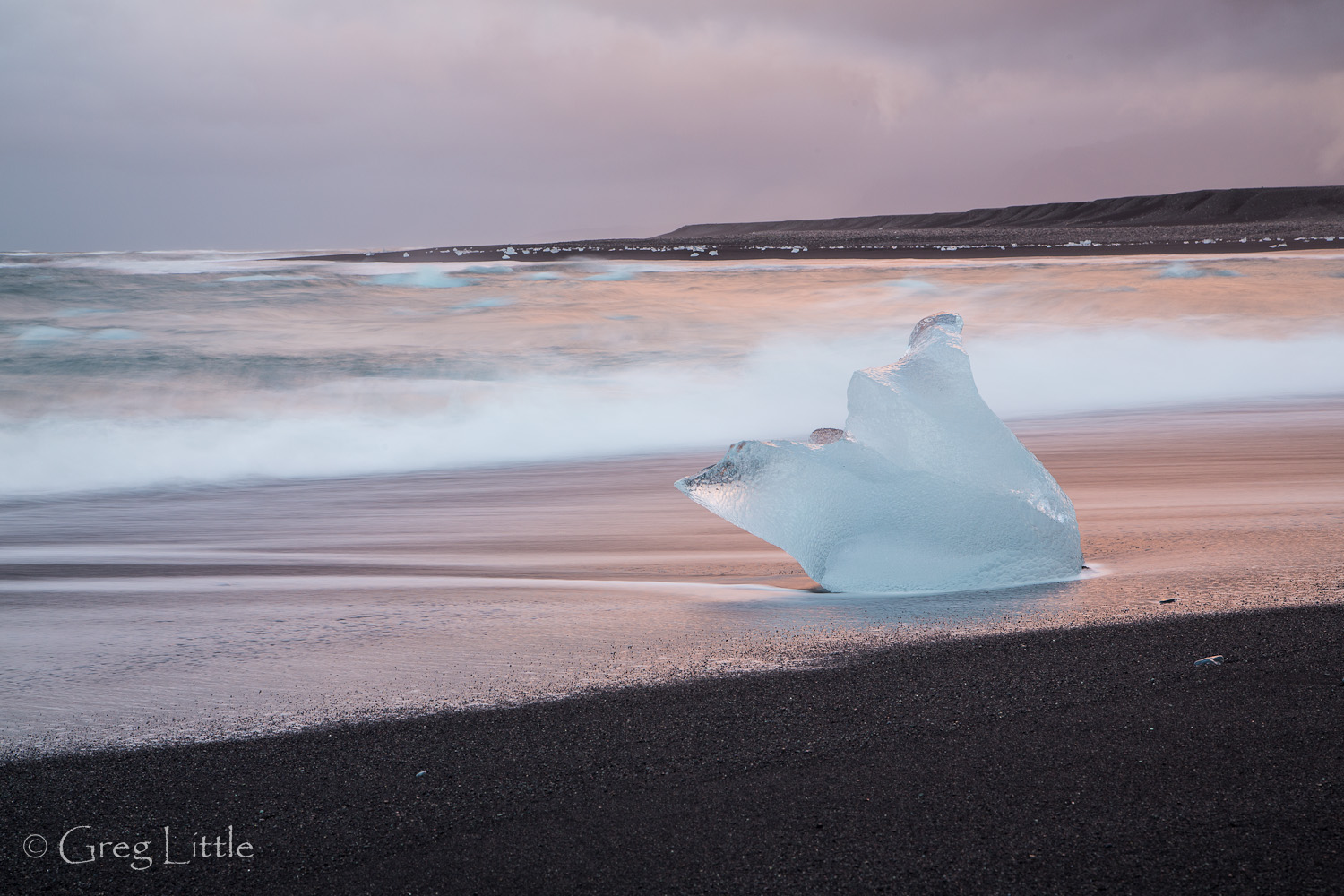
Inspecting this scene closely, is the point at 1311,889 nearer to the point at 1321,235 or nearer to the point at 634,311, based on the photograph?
the point at 634,311

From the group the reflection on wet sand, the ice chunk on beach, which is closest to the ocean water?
the reflection on wet sand

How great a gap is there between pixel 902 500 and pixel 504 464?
15.6ft

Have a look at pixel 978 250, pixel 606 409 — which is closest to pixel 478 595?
pixel 606 409

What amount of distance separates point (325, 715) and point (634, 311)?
45.8 ft

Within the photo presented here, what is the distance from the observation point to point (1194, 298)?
55.2 feet

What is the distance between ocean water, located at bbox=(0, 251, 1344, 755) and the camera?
109 inches

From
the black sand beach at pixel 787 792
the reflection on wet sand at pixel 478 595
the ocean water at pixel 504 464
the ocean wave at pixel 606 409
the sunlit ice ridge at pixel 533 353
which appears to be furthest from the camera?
the sunlit ice ridge at pixel 533 353

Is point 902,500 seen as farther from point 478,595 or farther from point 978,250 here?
point 978,250

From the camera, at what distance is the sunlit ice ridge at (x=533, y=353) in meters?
8.60

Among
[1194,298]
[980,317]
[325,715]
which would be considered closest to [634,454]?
[325,715]

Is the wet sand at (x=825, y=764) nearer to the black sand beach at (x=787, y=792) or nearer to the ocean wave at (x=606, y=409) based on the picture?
the black sand beach at (x=787, y=792)

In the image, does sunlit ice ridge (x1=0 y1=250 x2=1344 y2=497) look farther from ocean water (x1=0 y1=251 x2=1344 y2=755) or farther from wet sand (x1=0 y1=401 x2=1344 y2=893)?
wet sand (x1=0 y1=401 x2=1344 y2=893)

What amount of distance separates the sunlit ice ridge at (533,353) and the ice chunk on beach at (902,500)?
475 cm

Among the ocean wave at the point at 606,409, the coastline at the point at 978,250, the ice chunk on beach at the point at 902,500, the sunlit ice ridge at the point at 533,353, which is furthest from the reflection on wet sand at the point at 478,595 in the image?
the coastline at the point at 978,250
